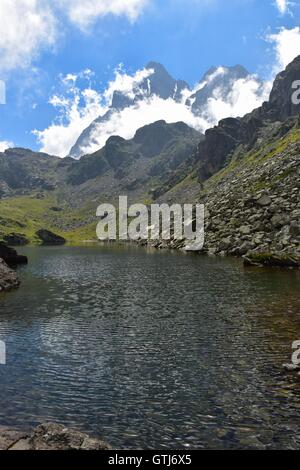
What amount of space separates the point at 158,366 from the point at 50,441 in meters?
12.3

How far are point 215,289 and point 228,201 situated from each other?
81.2m

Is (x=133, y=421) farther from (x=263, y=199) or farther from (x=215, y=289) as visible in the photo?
(x=263, y=199)

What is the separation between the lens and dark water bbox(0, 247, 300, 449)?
20.0 meters

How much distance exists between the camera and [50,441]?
16969mm

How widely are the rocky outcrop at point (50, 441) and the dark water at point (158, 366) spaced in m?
1.89

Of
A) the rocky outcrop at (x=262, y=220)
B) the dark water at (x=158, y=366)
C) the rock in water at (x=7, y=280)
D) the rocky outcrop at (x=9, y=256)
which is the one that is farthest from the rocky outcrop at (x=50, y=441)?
the rocky outcrop at (x=9, y=256)

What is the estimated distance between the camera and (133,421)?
20.6 m

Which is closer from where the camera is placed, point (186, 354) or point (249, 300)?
point (186, 354)

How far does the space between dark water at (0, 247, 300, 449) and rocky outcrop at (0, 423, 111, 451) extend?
189cm

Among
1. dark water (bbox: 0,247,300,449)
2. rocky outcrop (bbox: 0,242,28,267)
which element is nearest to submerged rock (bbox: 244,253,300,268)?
dark water (bbox: 0,247,300,449)

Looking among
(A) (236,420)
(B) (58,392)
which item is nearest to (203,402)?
(A) (236,420)

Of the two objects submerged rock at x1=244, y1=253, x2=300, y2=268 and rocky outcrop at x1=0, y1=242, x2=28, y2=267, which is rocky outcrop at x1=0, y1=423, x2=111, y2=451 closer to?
submerged rock at x1=244, y1=253, x2=300, y2=268

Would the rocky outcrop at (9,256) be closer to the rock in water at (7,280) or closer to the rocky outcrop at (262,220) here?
the rock in water at (7,280)

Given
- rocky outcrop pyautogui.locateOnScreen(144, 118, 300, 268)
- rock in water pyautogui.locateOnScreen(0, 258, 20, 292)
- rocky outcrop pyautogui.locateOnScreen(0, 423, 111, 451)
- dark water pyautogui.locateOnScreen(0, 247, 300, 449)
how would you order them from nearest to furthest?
rocky outcrop pyautogui.locateOnScreen(0, 423, 111, 451)
dark water pyautogui.locateOnScreen(0, 247, 300, 449)
rock in water pyautogui.locateOnScreen(0, 258, 20, 292)
rocky outcrop pyautogui.locateOnScreen(144, 118, 300, 268)
